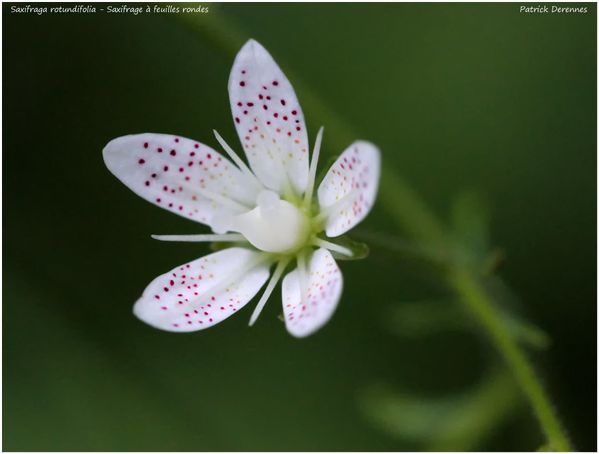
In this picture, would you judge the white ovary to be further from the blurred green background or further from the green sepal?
the blurred green background

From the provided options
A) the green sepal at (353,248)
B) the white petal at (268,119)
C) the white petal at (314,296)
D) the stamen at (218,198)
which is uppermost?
the white petal at (268,119)

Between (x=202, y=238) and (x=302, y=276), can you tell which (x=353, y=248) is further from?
(x=202, y=238)

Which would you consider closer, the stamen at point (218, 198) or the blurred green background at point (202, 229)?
the stamen at point (218, 198)

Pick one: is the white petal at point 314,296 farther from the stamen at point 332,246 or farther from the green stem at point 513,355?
the green stem at point 513,355

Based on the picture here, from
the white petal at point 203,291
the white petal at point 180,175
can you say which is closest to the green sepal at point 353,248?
the white petal at point 203,291

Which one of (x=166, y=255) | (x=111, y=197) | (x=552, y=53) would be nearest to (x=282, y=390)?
(x=166, y=255)
